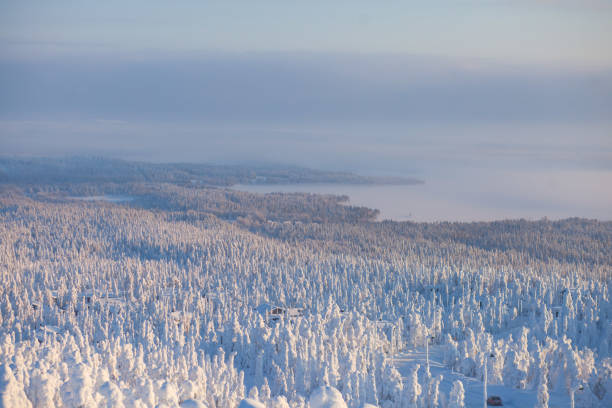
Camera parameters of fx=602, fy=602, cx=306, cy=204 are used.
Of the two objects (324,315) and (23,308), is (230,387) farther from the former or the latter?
(23,308)

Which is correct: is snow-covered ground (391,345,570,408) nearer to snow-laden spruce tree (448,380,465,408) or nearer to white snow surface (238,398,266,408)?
snow-laden spruce tree (448,380,465,408)

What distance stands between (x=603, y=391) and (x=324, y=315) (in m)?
49.8

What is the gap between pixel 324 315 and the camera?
106 m

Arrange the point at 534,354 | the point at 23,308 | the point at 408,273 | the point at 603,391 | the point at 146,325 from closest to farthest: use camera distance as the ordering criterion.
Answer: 1. the point at 603,391
2. the point at 534,354
3. the point at 146,325
4. the point at 23,308
5. the point at 408,273

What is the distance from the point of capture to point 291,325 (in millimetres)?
94750

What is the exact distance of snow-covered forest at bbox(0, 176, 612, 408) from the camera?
207 feet

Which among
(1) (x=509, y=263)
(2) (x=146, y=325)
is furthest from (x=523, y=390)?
(1) (x=509, y=263)

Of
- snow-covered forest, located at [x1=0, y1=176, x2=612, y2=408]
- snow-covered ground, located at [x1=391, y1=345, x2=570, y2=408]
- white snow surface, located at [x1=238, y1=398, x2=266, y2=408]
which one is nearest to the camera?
white snow surface, located at [x1=238, y1=398, x2=266, y2=408]

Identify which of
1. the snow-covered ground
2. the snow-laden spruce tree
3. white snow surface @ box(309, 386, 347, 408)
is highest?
white snow surface @ box(309, 386, 347, 408)

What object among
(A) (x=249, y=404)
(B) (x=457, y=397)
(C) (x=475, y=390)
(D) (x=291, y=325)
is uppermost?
(A) (x=249, y=404)

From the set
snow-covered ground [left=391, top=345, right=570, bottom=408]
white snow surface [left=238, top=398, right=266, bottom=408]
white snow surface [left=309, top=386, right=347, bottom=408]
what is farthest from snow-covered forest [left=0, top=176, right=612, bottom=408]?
snow-covered ground [left=391, top=345, right=570, bottom=408]

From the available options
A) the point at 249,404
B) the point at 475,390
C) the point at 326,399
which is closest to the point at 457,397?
the point at 475,390

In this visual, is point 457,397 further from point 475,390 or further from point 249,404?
point 249,404

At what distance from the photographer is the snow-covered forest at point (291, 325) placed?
63.1 m
